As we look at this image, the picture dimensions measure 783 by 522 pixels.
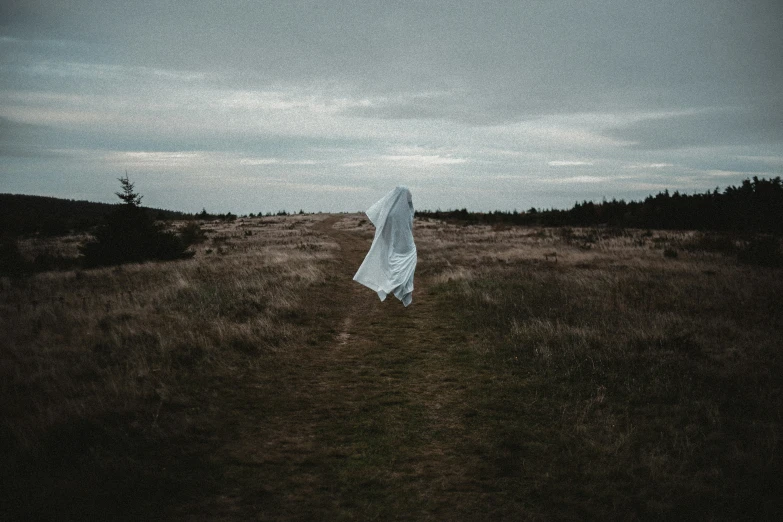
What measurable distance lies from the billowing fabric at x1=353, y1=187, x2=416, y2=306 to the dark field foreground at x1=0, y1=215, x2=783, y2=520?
884 mm

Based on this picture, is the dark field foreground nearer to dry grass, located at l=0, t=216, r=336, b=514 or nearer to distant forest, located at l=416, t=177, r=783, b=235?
dry grass, located at l=0, t=216, r=336, b=514

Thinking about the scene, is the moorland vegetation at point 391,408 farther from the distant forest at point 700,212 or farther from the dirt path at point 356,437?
the distant forest at point 700,212

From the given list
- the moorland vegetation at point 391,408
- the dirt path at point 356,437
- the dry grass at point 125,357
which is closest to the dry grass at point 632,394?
the moorland vegetation at point 391,408

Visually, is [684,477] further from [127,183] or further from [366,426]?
[127,183]

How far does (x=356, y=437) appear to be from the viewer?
5059 millimetres

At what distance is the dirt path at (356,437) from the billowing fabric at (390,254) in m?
2.20

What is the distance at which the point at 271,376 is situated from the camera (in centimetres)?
689

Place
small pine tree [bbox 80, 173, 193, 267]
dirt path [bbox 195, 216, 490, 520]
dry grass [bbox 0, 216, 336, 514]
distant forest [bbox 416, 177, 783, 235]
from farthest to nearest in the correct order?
distant forest [bbox 416, 177, 783, 235] → small pine tree [bbox 80, 173, 193, 267] → dry grass [bbox 0, 216, 336, 514] → dirt path [bbox 195, 216, 490, 520]

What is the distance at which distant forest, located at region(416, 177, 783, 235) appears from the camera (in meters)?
36.0

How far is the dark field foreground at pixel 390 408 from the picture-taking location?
13.0 ft

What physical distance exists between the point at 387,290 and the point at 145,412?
612cm

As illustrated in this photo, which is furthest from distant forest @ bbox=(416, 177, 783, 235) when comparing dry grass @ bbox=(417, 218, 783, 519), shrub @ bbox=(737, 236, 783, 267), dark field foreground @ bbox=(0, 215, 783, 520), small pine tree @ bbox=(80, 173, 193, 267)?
small pine tree @ bbox=(80, 173, 193, 267)

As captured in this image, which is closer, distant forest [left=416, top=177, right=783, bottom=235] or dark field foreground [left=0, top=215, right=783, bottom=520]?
dark field foreground [left=0, top=215, right=783, bottom=520]

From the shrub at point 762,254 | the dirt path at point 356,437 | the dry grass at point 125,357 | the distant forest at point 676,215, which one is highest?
the distant forest at point 676,215
